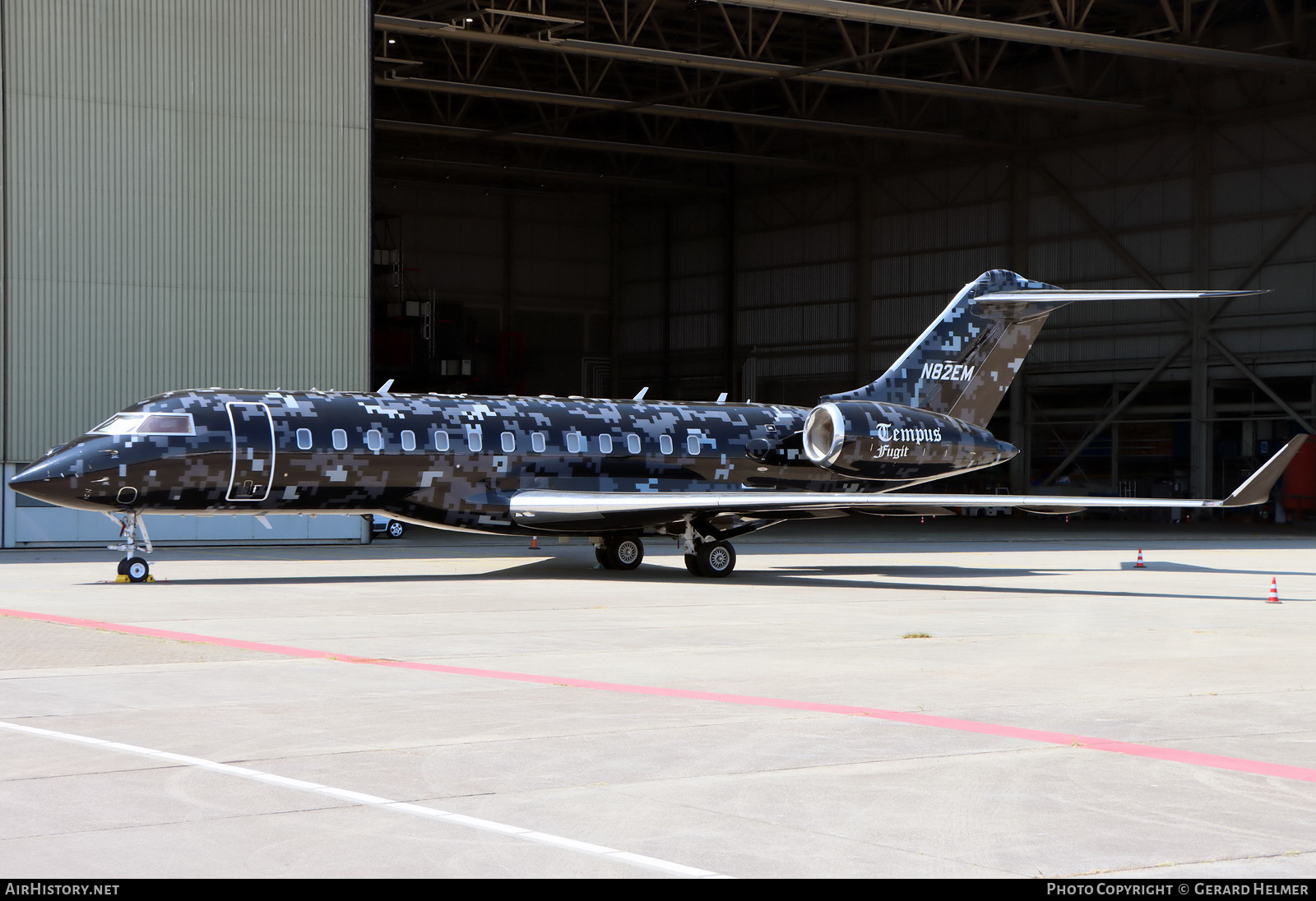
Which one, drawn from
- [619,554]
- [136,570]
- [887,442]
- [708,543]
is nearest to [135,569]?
[136,570]

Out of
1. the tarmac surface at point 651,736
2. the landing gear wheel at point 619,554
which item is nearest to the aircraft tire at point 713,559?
the landing gear wheel at point 619,554

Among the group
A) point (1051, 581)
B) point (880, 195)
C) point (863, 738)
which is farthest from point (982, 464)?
point (880, 195)

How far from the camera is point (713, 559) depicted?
2541 cm

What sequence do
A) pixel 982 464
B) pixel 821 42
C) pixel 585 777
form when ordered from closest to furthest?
pixel 585 777
pixel 982 464
pixel 821 42

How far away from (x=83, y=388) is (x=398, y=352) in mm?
25762

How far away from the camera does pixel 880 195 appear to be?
195 feet

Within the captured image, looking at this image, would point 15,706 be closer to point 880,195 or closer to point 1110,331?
point 1110,331

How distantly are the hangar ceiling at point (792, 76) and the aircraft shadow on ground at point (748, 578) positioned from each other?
596 inches

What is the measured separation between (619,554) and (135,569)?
8.64 meters

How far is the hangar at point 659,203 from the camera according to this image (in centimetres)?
3278

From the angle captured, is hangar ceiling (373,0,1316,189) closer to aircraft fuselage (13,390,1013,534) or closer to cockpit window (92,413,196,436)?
aircraft fuselage (13,390,1013,534)

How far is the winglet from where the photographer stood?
1930 centimetres

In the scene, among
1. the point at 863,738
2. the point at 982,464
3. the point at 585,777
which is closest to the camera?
the point at 585,777

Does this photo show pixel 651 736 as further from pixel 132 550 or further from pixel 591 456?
pixel 591 456
